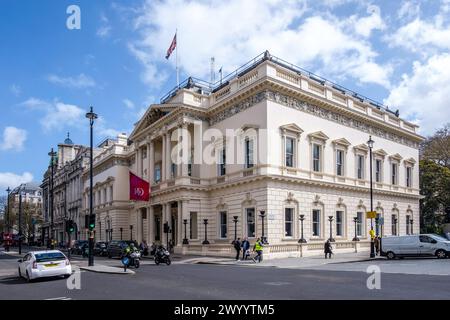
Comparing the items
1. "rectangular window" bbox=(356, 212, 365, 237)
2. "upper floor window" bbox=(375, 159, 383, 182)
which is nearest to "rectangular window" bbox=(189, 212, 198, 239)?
"rectangular window" bbox=(356, 212, 365, 237)

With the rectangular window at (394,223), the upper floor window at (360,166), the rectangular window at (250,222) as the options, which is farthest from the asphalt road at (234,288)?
the rectangular window at (394,223)

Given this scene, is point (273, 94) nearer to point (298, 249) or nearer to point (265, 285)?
point (298, 249)

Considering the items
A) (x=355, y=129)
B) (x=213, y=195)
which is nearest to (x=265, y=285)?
(x=213, y=195)

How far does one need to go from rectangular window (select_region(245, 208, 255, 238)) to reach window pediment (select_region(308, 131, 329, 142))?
822 centimetres

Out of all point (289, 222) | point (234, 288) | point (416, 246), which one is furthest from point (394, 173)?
point (234, 288)

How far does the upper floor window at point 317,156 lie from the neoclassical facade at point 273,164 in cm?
9

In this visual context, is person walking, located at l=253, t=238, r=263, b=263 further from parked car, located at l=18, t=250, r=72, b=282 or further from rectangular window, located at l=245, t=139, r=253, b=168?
parked car, located at l=18, t=250, r=72, b=282

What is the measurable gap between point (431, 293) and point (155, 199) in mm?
37942

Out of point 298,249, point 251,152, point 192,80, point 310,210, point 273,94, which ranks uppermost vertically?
point 192,80

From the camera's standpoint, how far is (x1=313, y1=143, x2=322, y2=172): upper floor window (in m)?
40.9

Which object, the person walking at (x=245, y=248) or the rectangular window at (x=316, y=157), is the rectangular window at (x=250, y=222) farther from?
the rectangular window at (x=316, y=157)

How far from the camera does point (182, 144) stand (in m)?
43.9

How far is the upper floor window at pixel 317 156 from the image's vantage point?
134 ft

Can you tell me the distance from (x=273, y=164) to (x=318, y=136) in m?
6.44
